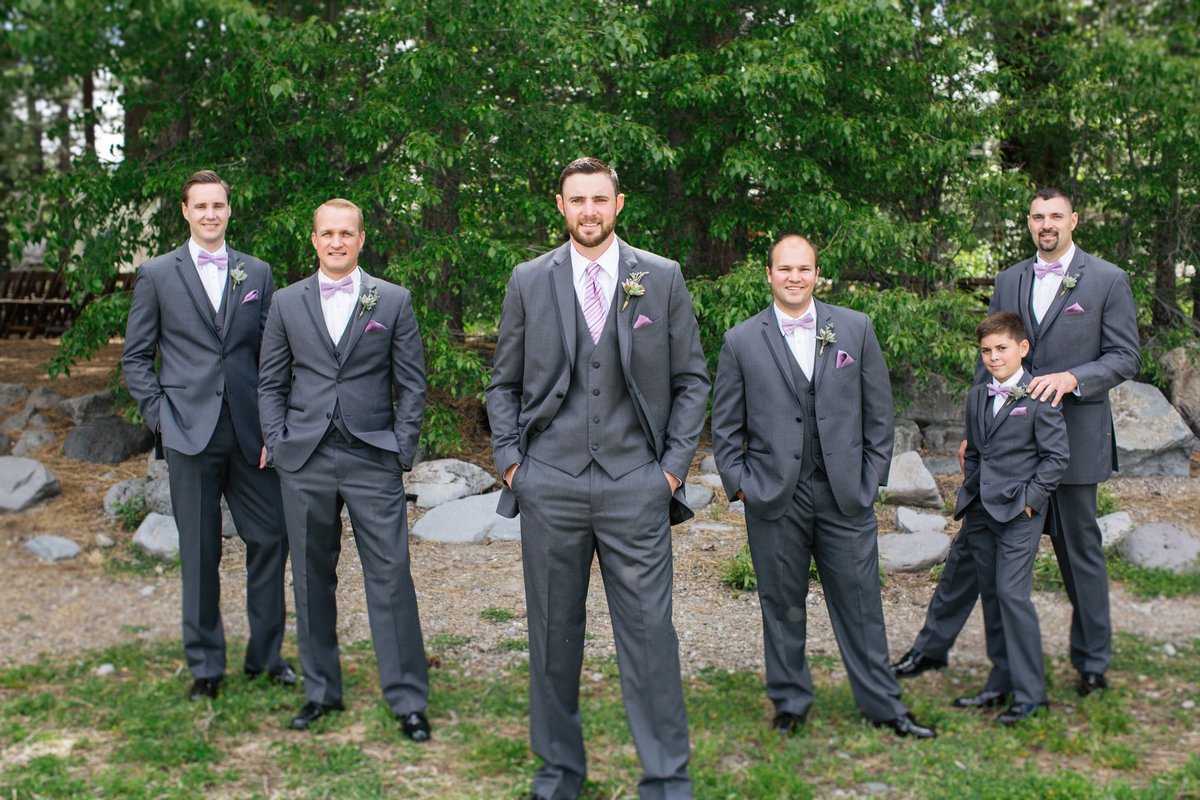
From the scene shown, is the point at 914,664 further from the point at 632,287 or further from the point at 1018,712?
the point at 632,287

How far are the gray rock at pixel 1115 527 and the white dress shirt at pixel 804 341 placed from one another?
13.4ft

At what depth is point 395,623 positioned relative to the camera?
4.83 meters

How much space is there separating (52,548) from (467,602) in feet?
9.76

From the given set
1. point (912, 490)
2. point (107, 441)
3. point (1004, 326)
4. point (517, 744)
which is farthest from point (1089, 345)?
point (107, 441)

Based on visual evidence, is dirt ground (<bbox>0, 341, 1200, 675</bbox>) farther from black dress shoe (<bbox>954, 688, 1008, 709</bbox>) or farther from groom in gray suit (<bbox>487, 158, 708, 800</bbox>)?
groom in gray suit (<bbox>487, 158, 708, 800</bbox>)

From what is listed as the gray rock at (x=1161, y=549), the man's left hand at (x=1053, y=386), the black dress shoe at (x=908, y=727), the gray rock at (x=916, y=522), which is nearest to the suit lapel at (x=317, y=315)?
the black dress shoe at (x=908, y=727)

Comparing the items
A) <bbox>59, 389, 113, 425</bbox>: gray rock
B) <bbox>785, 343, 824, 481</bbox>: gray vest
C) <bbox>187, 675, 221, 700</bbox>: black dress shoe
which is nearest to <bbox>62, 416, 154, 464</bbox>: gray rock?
<bbox>59, 389, 113, 425</bbox>: gray rock

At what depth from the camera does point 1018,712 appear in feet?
15.8

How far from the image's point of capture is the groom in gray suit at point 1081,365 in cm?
515

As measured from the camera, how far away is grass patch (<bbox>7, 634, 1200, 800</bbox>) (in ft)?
13.9

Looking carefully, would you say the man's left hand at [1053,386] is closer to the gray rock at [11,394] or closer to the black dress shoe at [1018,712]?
the black dress shoe at [1018,712]

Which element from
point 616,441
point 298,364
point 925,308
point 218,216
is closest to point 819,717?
point 616,441

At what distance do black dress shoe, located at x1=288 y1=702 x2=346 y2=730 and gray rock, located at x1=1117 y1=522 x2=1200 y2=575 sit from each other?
5141mm

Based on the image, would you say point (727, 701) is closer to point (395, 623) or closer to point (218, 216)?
point (395, 623)
